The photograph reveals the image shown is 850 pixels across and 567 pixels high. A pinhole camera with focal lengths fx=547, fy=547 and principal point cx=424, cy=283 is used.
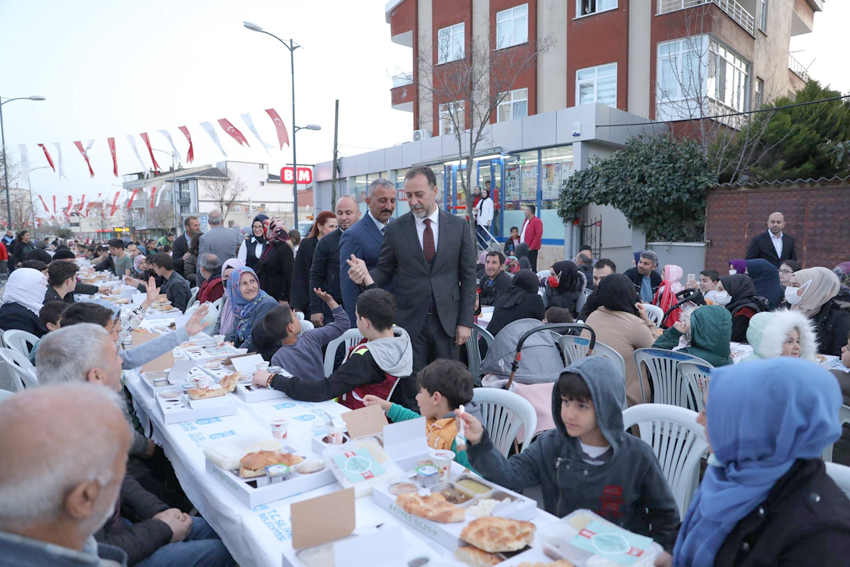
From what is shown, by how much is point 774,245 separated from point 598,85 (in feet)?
35.5

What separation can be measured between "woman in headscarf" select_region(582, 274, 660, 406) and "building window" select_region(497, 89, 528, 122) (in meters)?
16.0

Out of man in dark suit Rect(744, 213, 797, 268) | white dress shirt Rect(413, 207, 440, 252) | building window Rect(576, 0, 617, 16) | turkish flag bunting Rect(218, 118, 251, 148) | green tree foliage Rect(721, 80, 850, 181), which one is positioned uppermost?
building window Rect(576, 0, 617, 16)

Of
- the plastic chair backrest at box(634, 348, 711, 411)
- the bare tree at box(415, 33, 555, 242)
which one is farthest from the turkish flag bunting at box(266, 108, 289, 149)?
the plastic chair backrest at box(634, 348, 711, 411)

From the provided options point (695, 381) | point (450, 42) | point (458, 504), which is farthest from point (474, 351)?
point (450, 42)

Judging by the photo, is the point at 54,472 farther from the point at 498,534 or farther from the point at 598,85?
the point at 598,85

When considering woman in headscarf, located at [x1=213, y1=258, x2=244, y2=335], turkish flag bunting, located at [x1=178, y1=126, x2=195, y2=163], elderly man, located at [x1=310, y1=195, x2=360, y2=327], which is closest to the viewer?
elderly man, located at [x1=310, y1=195, x2=360, y2=327]

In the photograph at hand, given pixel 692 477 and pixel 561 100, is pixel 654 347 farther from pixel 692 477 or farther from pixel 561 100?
pixel 561 100

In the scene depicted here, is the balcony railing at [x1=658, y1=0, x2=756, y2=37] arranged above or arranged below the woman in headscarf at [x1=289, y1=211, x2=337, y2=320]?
above

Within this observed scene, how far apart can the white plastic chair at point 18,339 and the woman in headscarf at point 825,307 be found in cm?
693

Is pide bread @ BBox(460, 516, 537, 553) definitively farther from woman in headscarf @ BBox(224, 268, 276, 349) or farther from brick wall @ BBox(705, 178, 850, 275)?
brick wall @ BBox(705, 178, 850, 275)

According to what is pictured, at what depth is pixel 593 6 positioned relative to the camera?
17500 mm

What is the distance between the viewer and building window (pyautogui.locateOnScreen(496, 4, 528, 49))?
62.0 ft

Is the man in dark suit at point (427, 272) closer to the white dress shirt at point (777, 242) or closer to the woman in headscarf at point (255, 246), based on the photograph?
the woman in headscarf at point (255, 246)

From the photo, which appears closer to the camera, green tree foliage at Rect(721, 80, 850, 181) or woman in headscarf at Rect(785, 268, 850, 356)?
woman in headscarf at Rect(785, 268, 850, 356)
